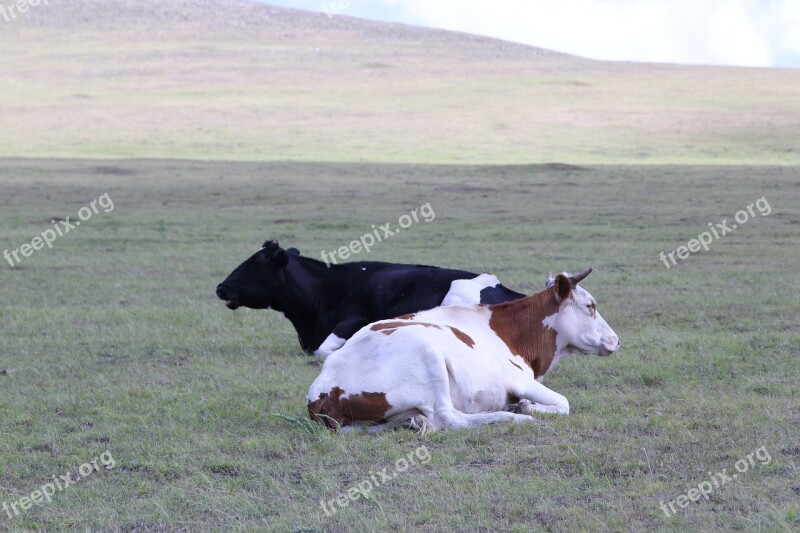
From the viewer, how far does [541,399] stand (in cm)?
816

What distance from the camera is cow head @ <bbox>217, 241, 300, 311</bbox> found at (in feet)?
37.9

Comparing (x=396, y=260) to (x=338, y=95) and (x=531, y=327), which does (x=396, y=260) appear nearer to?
(x=531, y=327)

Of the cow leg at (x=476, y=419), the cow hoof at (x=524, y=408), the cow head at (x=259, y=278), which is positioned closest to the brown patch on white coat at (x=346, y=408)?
the cow leg at (x=476, y=419)

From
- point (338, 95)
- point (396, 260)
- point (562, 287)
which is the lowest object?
point (338, 95)

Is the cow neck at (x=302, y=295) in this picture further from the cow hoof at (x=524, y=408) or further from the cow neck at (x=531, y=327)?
the cow hoof at (x=524, y=408)

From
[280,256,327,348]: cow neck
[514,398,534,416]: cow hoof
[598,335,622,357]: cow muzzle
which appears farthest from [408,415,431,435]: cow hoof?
[280,256,327,348]: cow neck

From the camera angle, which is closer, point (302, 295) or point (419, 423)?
point (419, 423)

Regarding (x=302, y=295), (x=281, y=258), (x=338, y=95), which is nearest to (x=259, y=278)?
(x=281, y=258)

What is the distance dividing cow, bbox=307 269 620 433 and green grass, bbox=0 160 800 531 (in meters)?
0.21

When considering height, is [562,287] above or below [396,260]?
above

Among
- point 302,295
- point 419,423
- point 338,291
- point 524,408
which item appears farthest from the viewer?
point 302,295

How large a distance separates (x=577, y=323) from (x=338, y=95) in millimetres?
68796

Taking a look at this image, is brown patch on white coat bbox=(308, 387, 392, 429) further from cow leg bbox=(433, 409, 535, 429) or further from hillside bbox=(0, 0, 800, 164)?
hillside bbox=(0, 0, 800, 164)

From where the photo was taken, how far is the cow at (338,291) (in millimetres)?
10656
